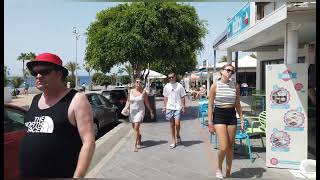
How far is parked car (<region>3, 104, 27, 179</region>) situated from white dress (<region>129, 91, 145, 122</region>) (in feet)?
11.1

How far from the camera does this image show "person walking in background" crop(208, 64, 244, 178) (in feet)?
19.6

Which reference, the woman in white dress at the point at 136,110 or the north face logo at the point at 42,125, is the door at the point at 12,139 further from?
the woman in white dress at the point at 136,110

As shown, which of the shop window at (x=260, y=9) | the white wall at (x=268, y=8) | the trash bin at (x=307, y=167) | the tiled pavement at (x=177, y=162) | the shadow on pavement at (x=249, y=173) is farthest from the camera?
the shop window at (x=260, y=9)

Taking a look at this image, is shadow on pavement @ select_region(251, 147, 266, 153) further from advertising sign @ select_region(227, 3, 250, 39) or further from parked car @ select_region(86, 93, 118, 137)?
parked car @ select_region(86, 93, 118, 137)

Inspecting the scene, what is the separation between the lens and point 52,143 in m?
3.17

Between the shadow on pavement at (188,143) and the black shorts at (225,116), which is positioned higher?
the black shorts at (225,116)

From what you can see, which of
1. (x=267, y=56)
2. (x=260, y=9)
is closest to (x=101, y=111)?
(x=260, y=9)

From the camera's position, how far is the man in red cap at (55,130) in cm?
318

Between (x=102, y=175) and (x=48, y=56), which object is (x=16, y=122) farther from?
(x=48, y=56)

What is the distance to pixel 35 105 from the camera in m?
3.41

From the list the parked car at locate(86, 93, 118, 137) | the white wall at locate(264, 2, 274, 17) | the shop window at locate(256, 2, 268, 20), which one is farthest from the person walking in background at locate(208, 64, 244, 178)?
the shop window at locate(256, 2, 268, 20)

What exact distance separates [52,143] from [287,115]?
436 centimetres

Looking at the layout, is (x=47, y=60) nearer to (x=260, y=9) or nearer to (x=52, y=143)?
(x=52, y=143)

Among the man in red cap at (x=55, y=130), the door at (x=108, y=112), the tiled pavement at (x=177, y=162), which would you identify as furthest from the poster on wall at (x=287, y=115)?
the door at (x=108, y=112)
